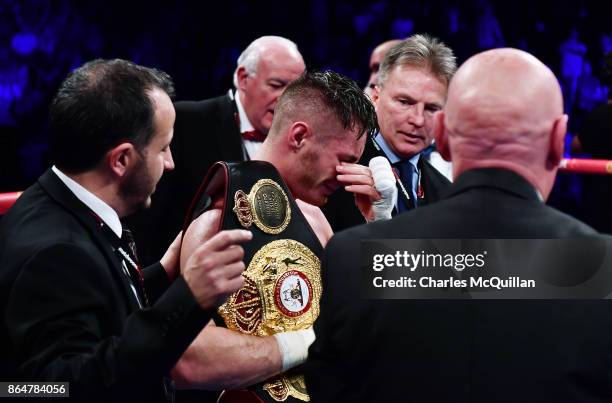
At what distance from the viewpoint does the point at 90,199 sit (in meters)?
1.60

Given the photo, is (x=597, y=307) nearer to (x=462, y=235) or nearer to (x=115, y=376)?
(x=462, y=235)

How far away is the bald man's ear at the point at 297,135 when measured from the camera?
2.13 m

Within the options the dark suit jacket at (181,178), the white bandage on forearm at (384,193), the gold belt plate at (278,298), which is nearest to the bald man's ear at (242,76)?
the dark suit jacket at (181,178)

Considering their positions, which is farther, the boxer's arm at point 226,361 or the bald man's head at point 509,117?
the boxer's arm at point 226,361

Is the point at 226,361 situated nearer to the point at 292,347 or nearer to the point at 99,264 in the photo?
the point at 292,347

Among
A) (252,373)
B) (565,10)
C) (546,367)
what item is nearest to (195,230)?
(252,373)

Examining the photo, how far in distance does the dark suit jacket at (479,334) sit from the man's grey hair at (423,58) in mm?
1550

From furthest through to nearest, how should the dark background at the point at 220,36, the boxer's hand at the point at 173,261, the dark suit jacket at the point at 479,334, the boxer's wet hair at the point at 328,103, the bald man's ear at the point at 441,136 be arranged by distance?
the dark background at the point at 220,36, the boxer's wet hair at the point at 328,103, the boxer's hand at the point at 173,261, the bald man's ear at the point at 441,136, the dark suit jacket at the point at 479,334

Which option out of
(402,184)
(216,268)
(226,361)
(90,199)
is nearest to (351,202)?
(402,184)

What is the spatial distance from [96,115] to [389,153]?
4.55 ft

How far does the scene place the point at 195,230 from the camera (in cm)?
190

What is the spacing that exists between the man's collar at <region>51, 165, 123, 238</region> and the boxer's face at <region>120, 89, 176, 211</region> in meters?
0.05

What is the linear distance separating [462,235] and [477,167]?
0.11 meters

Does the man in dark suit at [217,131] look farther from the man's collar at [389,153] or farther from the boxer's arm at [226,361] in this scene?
the boxer's arm at [226,361]
